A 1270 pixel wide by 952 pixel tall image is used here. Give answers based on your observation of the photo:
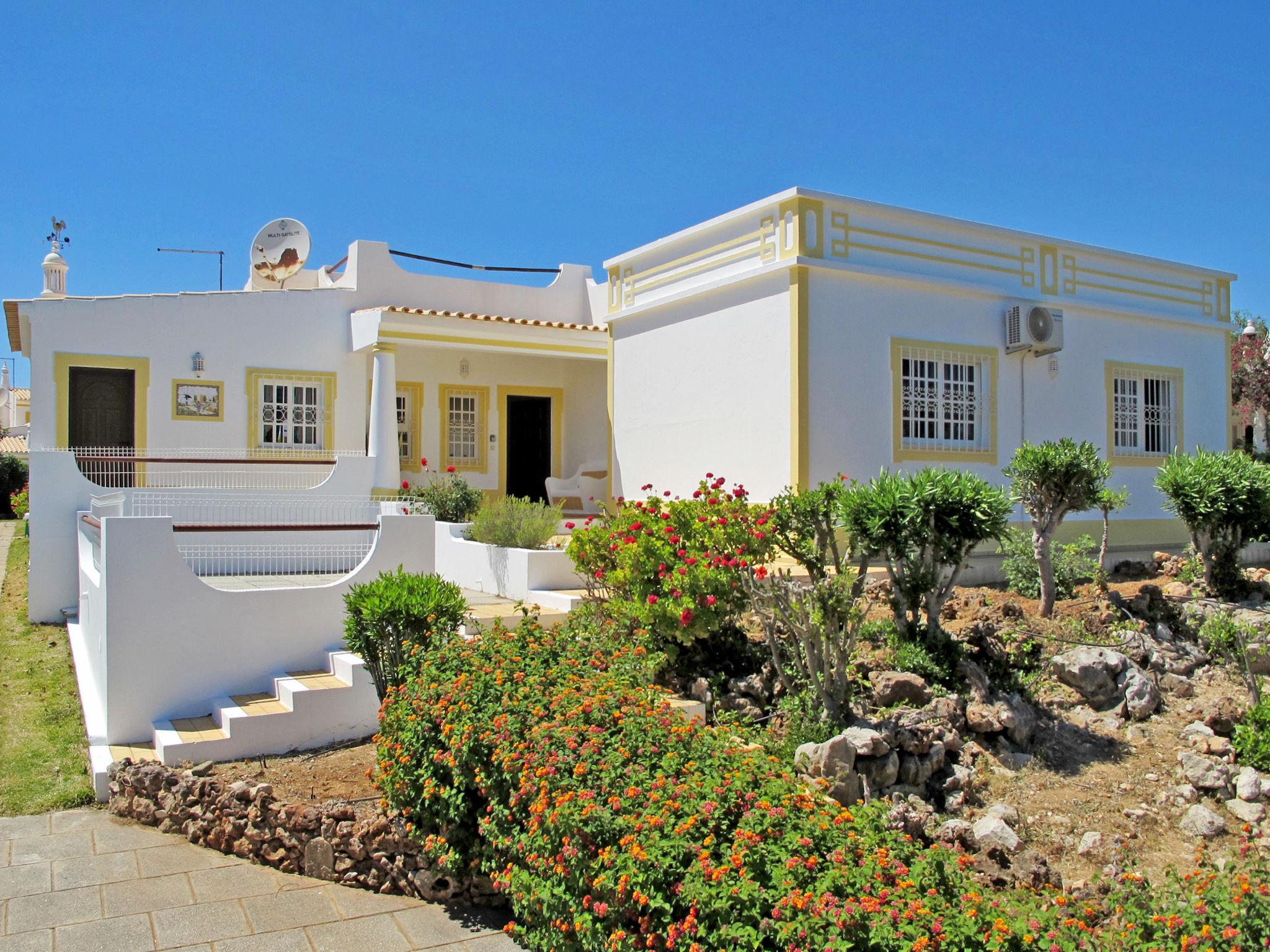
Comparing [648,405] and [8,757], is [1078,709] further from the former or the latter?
[8,757]

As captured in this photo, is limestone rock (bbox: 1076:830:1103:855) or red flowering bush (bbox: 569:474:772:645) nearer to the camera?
limestone rock (bbox: 1076:830:1103:855)

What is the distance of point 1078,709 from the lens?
8.02 meters

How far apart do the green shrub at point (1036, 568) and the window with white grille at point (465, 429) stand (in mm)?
9360

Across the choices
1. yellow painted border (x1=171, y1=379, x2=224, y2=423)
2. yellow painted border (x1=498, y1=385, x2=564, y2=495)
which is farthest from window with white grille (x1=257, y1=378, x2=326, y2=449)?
yellow painted border (x1=498, y1=385, x2=564, y2=495)

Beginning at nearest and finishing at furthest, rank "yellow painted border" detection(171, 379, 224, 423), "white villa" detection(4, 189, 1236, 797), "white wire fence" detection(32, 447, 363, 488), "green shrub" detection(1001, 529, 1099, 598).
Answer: "white villa" detection(4, 189, 1236, 797) < "green shrub" detection(1001, 529, 1099, 598) < "white wire fence" detection(32, 447, 363, 488) < "yellow painted border" detection(171, 379, 224, 423)

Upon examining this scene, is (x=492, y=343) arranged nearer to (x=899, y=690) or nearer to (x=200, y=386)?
(x=200, y=386)

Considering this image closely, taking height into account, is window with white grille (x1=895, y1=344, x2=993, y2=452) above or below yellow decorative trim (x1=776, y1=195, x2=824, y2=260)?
below

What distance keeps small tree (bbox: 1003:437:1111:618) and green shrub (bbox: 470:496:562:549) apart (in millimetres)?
5175

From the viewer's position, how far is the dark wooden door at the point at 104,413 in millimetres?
13281

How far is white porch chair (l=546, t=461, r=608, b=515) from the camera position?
53.7 feet

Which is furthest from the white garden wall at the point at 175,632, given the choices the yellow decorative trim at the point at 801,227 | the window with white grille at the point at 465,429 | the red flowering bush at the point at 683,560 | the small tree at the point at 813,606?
the window with white grille at the point at 465,429

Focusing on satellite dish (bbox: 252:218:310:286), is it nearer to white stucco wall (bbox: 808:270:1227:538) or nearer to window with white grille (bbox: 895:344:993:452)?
white stucco wall (bbox: 808:270:1227:538)

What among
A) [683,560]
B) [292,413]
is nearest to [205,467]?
[292,413]

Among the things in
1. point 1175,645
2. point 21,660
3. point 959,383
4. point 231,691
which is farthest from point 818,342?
point 21,660
